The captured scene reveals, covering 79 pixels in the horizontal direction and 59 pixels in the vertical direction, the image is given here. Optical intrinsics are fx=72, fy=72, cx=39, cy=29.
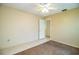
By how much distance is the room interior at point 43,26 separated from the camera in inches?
56.1

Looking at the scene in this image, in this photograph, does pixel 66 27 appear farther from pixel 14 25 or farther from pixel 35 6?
pixel 14 25

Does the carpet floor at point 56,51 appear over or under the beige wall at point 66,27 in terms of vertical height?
under

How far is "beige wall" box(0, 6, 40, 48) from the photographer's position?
1508mm

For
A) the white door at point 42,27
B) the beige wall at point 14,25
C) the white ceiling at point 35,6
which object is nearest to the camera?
the white ceiling at point 35,6

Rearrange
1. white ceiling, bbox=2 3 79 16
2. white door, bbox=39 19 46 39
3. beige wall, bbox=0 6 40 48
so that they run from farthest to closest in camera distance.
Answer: white door, bbox=39 19 46 39, beige wall, bbox=0 6 40 48, white ceiling, bbox=2 3 79 16

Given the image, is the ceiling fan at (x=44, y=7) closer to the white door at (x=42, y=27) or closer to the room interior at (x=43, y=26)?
the room interior at (x=43, y=26)

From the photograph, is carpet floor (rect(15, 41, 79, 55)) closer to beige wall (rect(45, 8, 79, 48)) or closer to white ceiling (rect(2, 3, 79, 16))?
beige wall (rect(45, 8, 79, 48))

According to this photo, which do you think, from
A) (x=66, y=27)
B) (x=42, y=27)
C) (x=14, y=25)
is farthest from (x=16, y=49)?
(x=66, y=27)

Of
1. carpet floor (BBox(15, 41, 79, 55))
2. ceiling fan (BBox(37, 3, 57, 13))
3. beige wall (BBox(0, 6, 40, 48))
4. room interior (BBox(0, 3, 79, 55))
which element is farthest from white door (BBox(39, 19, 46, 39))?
carpet floor (BBox(15, 41, 79, 55))

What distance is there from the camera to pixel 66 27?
1.52 metres

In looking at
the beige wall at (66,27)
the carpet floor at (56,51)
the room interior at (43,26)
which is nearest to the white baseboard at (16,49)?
the room interior at (43,26)

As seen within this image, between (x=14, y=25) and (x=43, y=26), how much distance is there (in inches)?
27.2

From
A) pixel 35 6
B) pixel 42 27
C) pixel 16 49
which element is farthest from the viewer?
pixel 42 27
